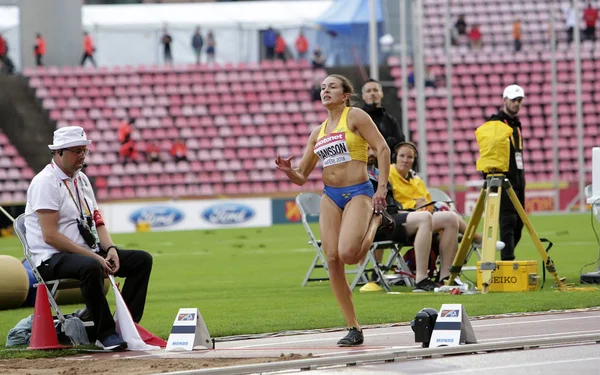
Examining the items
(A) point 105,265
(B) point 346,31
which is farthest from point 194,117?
(A) point 105,265

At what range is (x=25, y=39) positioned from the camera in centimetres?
4378

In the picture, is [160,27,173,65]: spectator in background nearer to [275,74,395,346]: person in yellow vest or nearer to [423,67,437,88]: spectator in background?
[423,67,437,88]: spectator in background

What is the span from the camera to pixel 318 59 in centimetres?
4378

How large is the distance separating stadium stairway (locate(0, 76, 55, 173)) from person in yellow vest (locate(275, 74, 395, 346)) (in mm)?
31959

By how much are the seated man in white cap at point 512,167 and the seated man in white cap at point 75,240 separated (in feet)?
15.8

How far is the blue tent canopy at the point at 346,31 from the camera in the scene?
43594 mm

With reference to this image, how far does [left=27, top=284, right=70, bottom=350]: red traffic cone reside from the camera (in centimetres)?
908

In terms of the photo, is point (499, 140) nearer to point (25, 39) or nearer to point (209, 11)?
point (25, 39)

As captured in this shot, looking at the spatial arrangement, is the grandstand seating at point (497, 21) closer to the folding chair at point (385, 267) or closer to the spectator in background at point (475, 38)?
the spectator in background at point (475, 38)

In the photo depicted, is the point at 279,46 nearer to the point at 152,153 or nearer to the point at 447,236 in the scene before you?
the point at 152,153

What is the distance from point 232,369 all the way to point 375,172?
20.8 feet

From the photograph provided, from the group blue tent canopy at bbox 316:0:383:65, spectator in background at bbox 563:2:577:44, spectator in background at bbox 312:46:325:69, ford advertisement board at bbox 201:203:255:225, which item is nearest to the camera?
ford advertisement board at bbox 201:203:255:225

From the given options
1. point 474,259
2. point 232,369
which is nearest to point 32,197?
point 232,369

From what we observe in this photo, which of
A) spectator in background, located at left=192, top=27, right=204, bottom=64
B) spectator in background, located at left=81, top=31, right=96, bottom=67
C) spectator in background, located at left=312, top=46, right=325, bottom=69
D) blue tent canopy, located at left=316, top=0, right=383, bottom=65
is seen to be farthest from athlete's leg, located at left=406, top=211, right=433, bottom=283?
spectator in background, located at left=192, top=27, right=204, bottom=64
